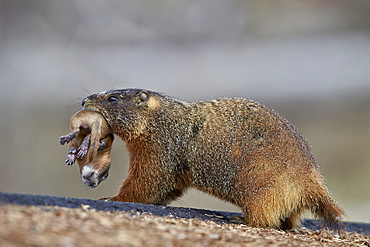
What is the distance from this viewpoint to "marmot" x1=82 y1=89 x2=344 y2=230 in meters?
6.55

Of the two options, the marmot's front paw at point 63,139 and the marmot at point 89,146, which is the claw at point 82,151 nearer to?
the marmot at point 89,146

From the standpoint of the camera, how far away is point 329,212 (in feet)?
21.5

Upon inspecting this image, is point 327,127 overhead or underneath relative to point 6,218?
overhead

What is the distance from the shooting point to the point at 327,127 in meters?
17.4

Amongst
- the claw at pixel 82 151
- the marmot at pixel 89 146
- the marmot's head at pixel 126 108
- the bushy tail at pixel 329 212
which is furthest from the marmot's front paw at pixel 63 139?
the bushy tail at pixel 329 212

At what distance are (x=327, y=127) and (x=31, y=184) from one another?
1024cm

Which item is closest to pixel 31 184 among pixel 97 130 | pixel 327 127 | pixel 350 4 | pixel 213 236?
pixel 327 127

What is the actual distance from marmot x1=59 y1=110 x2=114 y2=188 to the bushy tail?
2936mm

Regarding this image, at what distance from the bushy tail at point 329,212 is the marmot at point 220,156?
1cm

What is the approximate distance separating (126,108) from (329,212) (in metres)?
3.14

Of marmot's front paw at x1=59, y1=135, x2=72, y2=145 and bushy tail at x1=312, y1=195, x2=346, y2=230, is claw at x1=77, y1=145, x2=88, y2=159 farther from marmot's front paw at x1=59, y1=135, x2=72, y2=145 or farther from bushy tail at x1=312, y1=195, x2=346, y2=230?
bushy tail at x1=312, y1=195, x2=346, y2=230

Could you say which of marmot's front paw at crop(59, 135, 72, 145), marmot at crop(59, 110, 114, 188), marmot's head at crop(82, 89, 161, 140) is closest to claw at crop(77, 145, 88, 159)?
marmot at crop(59, 110, 114, 188)

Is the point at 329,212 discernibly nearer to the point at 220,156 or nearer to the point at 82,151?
the point at 220,156

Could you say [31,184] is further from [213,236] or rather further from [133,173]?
[213,236]
